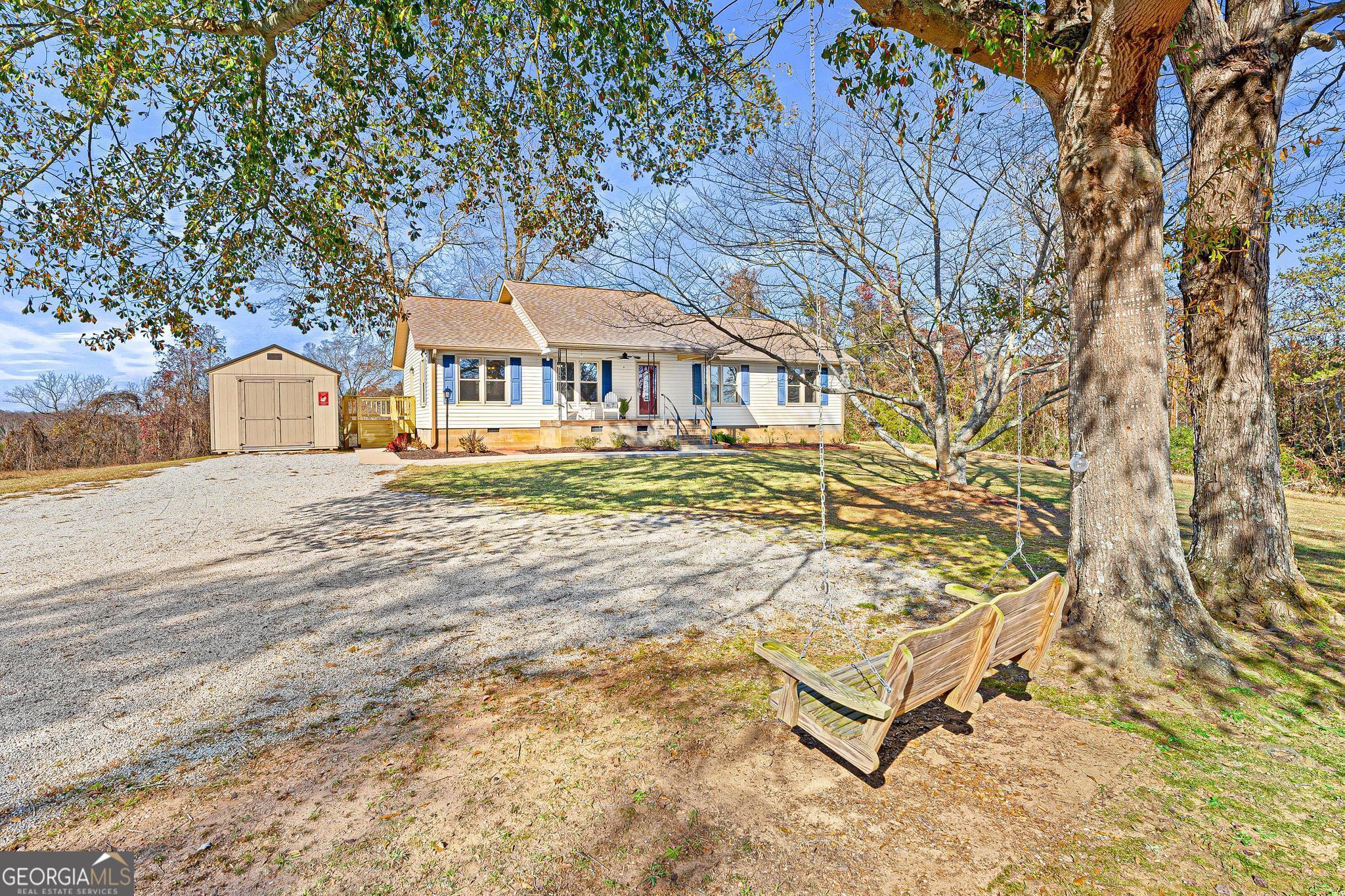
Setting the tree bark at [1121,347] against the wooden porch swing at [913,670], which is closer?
the wooden porch swing at [913,670]

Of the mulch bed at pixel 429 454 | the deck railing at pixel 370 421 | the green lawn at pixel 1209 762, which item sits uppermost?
the deck railing at pixel 370 421

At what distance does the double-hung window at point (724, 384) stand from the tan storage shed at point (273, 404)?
13777mm

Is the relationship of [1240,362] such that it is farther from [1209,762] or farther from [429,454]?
[429,454]

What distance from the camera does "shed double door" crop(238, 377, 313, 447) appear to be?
1991cm

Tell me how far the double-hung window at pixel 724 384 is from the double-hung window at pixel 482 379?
7714 mm

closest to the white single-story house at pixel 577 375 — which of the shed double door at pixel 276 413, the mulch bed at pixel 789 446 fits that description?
the mulch bed at pixel 789 446

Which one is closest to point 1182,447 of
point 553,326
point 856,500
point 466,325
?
point 856,500

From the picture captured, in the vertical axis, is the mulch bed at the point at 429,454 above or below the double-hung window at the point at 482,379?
below

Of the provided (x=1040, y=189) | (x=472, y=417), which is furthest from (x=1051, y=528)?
(x=472, y=417)

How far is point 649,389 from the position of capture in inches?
856

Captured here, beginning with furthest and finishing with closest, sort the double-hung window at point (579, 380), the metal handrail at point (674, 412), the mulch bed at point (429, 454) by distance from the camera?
the metal handrail at point (674, 412)
the double-hung window at point (579, 380)
the mulch bed at point (429, 454)

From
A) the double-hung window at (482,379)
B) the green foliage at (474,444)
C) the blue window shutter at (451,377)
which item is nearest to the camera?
the green foliage at (474,444)

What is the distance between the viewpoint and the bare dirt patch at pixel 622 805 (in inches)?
85.6

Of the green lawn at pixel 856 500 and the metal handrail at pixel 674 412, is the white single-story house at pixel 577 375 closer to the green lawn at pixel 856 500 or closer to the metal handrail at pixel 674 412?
the metal handrail at pixel 674 412
